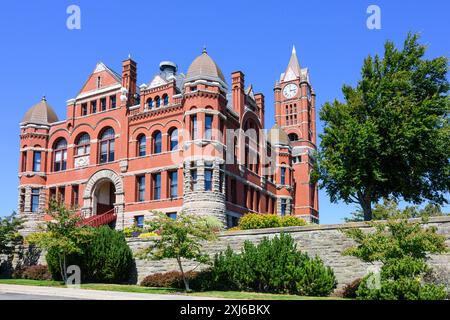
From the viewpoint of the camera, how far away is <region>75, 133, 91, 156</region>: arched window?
48969 millimetres

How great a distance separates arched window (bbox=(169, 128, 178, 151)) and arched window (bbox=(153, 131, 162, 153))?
1269 millimetres

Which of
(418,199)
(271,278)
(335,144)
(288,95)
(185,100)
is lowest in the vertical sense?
(271,278)

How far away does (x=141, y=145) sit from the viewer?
151ft

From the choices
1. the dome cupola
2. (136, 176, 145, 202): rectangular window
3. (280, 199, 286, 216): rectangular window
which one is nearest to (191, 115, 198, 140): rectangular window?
the dome cupola

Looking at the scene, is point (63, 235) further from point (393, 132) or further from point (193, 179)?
point (393, 132)

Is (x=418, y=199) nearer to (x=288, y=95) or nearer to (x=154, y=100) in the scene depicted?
(x=154, y=100)

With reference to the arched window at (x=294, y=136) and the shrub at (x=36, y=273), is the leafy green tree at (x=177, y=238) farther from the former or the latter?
the arched window at (x=294, y=136)

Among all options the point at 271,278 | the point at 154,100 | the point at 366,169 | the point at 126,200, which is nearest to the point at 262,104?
the point at 154,100

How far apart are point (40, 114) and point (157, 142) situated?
14242 mm

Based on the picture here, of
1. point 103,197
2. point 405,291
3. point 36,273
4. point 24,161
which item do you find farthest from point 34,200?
point 405,291

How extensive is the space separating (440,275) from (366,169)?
1245cm

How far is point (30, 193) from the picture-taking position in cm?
4931

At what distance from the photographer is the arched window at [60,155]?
5016 cm

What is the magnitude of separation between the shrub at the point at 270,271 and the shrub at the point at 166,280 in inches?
33.7
